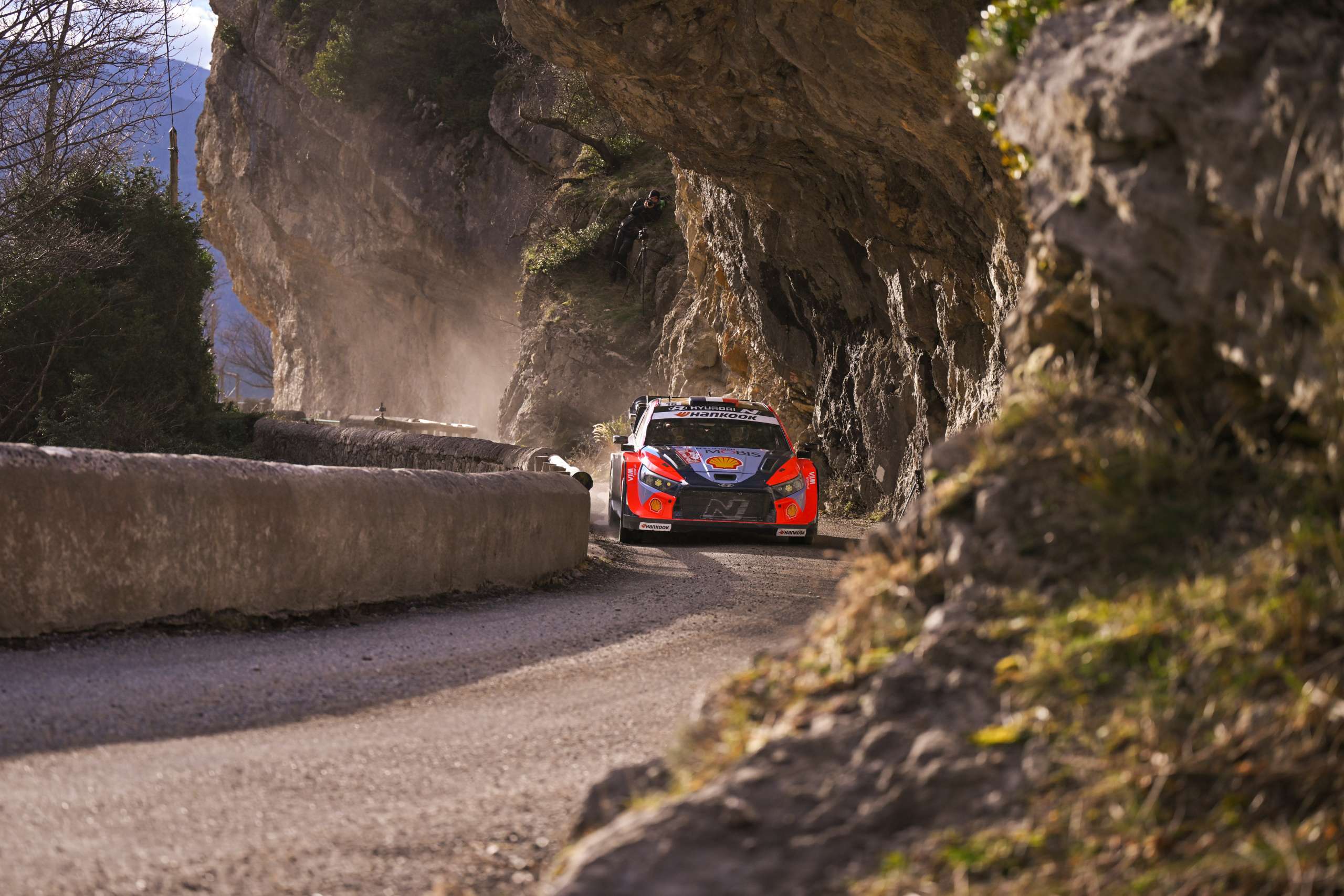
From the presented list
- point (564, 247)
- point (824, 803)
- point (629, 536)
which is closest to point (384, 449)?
point (629, 536)

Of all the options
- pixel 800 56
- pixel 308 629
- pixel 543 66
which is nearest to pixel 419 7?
pixel 543 66

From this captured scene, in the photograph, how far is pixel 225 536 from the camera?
7.98 meters

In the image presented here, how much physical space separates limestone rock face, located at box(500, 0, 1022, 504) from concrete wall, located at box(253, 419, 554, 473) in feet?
18.6

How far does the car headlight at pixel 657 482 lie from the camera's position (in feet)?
47.2

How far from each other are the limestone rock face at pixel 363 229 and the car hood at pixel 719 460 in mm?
27441

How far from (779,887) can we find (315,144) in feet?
164

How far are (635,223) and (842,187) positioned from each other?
15.1 m

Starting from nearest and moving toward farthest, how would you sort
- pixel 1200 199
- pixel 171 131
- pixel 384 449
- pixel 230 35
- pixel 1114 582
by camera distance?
pixel 1114 582 < pixel 1200 199 < pixel 384 449 < pixel 171 131 < pixel 230 35

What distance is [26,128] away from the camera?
18453 mm

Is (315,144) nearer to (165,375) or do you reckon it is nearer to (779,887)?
(165,375)

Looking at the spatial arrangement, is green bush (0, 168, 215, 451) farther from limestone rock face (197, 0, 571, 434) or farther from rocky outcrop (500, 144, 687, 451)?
limestone rock face (197, 0, 571, 434)

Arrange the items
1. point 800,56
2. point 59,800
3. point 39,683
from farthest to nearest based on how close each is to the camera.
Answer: point 800,56 → point 39,683 → point 59,800

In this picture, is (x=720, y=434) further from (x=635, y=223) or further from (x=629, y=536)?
(x=635, y=223)

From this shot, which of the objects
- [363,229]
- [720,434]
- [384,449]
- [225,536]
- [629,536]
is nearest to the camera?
[225,536]
